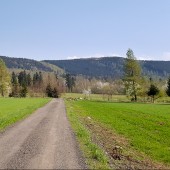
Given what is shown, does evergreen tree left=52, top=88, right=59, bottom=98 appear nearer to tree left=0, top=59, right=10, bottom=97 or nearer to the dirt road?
tree left=0, top=59, right=10, bottom=97

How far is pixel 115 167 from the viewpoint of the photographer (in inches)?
605

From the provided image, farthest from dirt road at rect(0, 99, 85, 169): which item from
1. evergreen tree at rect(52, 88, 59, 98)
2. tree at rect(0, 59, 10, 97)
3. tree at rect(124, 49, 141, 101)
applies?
evergreen tree at rect(52, 88, 59, 98)

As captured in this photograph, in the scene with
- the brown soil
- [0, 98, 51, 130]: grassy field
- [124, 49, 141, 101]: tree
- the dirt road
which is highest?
[124, 49, 141, 101]: tree

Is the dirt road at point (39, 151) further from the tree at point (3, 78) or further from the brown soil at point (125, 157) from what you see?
the tree at point (3, 78)

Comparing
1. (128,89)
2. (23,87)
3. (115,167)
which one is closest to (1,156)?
(115,167)

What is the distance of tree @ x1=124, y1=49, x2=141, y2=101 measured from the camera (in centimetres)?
11325

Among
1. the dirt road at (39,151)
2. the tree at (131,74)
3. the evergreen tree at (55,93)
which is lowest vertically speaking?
the dirt road at (39,151)

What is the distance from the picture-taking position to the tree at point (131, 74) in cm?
11325

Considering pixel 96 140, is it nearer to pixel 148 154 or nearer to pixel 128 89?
pixel 148 154

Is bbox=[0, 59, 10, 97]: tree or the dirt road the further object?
bbox=[0, 59, 10, 97]: tree

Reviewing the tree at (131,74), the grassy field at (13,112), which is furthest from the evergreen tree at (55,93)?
the grassy field at (13,112)

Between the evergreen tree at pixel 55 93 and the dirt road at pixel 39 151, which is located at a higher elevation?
the evergreen tree at pixel 55 93

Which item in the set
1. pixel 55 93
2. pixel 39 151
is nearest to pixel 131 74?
pixel 55 93

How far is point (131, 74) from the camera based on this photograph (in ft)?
378
